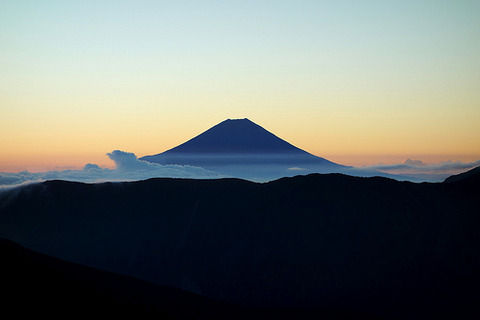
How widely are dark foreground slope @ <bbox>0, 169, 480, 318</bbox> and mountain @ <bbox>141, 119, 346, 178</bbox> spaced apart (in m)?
46.1

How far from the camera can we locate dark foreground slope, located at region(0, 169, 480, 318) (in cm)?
6612

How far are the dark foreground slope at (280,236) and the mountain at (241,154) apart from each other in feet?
151

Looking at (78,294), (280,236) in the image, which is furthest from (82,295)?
(280,236)

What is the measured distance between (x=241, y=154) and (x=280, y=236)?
66710 millimetres

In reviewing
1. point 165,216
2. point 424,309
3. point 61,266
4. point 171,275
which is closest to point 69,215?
point 165,216

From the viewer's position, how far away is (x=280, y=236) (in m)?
74.8

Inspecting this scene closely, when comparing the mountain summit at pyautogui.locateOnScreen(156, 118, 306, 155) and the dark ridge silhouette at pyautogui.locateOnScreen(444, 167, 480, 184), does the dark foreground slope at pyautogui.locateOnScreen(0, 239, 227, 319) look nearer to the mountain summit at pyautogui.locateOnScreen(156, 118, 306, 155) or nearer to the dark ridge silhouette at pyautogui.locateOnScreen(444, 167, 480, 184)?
the dark ridge silhouette at pyautogui.locateOnScreen(444, 167, 480, 184)

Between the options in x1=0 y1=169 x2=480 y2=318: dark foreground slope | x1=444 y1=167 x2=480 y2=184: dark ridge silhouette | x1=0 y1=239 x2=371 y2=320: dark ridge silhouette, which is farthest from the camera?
x1=444 y1=167 x2=480 y2=184: dark ridge silhouette

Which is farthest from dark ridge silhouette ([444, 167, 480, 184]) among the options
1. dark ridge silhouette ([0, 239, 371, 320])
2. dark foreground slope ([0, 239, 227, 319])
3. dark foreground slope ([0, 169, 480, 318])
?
dark foreground slope ([0, 239, 227, 319])

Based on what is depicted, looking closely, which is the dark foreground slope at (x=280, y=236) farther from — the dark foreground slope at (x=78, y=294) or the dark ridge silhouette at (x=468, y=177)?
the dark foreground slope at (x=78, y=294)

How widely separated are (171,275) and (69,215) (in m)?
20.5

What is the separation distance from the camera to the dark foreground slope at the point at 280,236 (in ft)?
217

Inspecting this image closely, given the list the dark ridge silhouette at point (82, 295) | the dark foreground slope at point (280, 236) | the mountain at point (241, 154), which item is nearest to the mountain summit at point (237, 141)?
the mountain at point (241, 154)

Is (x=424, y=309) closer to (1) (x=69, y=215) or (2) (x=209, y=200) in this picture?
(2) (x=209, y=200)
